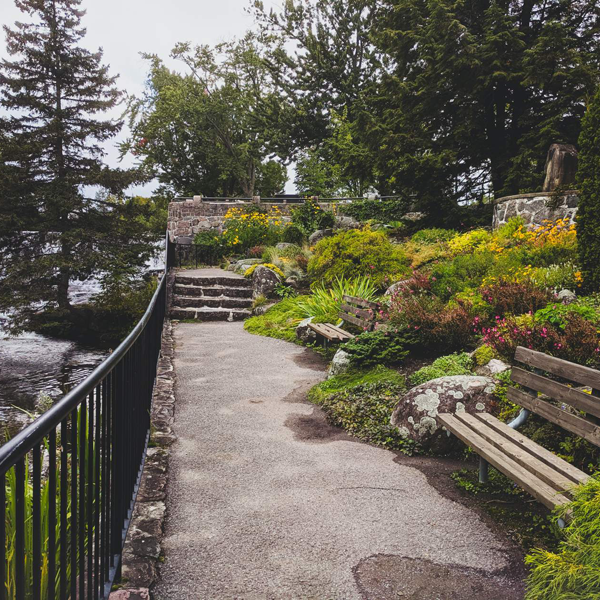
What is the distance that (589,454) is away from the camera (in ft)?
11.5

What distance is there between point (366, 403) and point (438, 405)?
3.05 feet

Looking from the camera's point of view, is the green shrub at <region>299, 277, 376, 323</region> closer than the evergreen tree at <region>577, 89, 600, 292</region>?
No

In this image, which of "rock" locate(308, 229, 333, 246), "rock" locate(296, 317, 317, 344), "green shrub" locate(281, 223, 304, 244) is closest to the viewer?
"rock" locate(296, 317, 317, 344)

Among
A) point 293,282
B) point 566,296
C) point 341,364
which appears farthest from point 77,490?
point 293,282

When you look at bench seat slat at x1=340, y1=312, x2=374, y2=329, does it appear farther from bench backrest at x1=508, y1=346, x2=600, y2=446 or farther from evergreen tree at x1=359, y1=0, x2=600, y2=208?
evergreen tree at x1=359, y1=0, x2=600, y2=208

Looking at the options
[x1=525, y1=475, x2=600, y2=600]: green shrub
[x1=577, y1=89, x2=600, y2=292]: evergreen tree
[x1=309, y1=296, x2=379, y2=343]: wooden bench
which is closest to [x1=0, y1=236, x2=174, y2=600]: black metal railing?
[x1=525, y1=475, x2=600, y2=600]: green shrub

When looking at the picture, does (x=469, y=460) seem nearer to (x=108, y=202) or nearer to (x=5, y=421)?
(x=5, y=421)

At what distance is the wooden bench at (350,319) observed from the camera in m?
6.94

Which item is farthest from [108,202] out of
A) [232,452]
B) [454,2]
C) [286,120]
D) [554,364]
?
[554,364]

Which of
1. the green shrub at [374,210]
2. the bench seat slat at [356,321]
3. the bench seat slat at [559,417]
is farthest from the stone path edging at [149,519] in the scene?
the green shrub at [374,210]

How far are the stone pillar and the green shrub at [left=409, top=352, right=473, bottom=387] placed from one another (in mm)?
6154

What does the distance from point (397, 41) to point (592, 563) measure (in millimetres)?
14473

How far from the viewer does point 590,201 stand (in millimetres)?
6598

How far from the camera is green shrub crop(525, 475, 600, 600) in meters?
1.98
